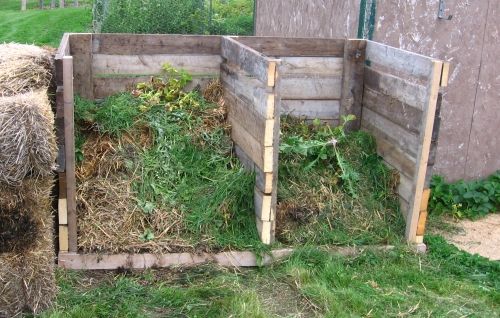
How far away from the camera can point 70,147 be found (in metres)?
4.58

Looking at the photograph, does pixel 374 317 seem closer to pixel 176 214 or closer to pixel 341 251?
pixel 341 251

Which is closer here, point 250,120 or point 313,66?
point 250,120

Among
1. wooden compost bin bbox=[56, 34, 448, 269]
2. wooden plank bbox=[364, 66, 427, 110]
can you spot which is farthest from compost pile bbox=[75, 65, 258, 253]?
wooden plank bbox=[364, 66, 427, 110]

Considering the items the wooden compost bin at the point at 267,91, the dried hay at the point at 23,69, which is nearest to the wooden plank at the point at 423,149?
the wooden compost bin at the point at 267,91

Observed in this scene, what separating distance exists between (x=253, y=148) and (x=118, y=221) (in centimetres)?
112

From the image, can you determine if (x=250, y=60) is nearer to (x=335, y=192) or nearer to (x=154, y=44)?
(x=154, y=44)

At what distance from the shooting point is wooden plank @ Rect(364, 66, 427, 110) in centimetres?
506

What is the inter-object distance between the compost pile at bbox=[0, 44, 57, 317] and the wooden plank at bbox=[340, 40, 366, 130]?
2688 millimetres

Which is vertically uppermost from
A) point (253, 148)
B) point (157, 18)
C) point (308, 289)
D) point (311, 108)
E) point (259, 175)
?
point (157, 18)

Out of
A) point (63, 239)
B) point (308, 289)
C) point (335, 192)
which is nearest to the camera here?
point (308, 289)

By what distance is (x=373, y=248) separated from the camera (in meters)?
5.14

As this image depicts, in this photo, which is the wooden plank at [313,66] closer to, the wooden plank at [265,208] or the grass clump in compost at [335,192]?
the grass clump in compost at [335,192]

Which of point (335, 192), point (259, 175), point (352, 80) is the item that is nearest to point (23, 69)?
point (259, 175)

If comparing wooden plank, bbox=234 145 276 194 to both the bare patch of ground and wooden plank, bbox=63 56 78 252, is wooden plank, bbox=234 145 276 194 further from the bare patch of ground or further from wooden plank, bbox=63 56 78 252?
the bare patch of ground
